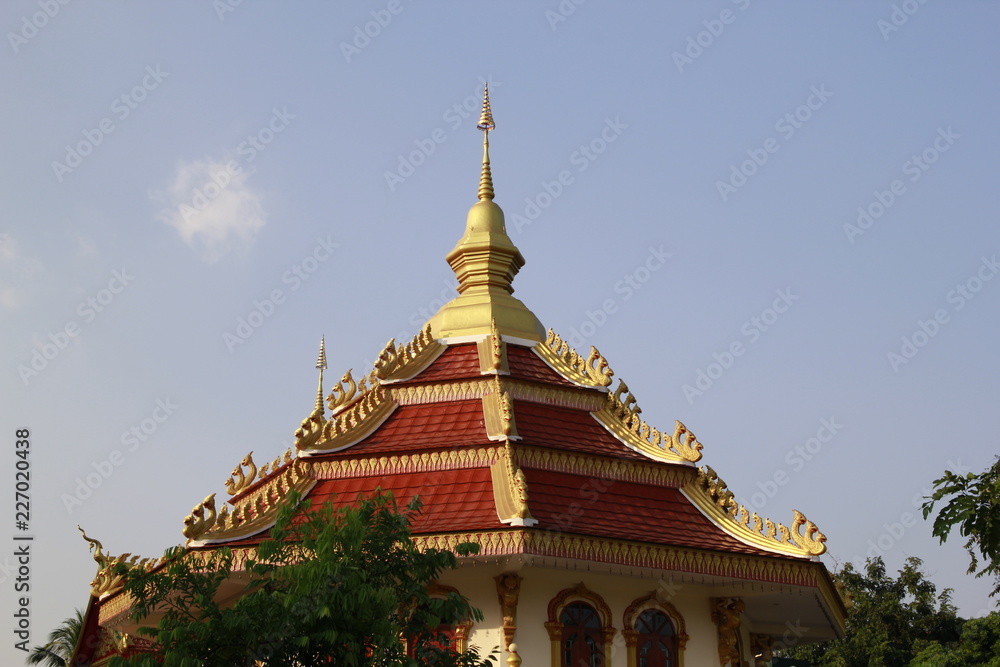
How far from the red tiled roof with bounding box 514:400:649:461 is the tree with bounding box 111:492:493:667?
21.2 ft

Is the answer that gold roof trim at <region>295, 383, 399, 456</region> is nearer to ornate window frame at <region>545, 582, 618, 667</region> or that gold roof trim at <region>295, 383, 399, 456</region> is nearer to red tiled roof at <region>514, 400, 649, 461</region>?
red tiled roof at <region>514, 400, 649, 461</region>

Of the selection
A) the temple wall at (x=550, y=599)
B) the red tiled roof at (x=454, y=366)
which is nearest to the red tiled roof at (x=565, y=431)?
the red tiled roof at (x=454, y=366)

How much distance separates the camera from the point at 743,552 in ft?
54.0

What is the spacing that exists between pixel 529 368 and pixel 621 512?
3.59 meters

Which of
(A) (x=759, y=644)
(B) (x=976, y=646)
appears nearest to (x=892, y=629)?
(B) (x=976, y=646)

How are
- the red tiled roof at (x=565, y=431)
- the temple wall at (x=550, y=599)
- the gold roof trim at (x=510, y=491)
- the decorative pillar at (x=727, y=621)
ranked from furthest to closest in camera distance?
the red tiled roof at (x=565, y=431)
the decorative pillar at (x=727, y=621)
the temple wall at (x=550, y=599)
the gold roof trim at (x=510, y=491)

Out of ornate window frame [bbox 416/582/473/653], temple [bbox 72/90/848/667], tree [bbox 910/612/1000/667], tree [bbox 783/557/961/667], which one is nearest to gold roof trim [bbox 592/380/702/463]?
temple [bbox 72/90/848/667]

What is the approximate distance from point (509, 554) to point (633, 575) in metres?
2.12

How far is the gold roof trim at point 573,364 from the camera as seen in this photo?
64.4 ft

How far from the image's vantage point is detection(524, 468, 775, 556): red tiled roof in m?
16.1

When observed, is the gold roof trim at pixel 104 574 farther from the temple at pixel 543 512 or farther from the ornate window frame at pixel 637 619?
the ornate window frame at pixel 637 619

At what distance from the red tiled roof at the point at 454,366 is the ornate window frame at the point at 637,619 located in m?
4.55

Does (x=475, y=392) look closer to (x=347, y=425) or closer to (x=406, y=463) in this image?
(x=406, y=463)

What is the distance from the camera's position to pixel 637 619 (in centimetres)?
1647
